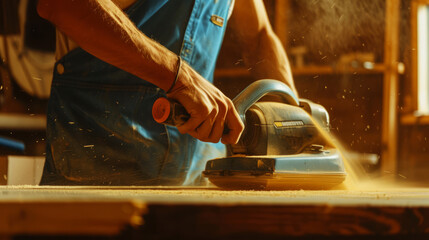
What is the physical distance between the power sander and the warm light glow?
2139 mm

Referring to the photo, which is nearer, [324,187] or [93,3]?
[93,3]

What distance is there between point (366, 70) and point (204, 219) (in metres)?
2.69

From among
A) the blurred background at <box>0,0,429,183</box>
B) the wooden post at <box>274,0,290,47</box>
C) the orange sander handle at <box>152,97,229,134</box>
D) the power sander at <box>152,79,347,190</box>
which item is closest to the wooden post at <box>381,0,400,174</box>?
the blurred background at <box>0,0,429,183</box>

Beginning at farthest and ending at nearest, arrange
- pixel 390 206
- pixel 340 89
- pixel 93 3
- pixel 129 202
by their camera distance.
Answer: pixel 340 89 < pixel 93 3 < pixel 390 206 < pixel 129 202

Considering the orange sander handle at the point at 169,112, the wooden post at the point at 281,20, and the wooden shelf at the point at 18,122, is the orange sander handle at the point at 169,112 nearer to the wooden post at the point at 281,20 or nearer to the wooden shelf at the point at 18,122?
the wooden shelf at the point at 18,122

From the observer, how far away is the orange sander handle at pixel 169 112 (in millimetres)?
1147

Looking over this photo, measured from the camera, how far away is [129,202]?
1.64ft

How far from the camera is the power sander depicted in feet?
3.92

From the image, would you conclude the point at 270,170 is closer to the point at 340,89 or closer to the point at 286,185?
the point at 286,185

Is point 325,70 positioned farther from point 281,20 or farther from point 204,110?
point 204,110

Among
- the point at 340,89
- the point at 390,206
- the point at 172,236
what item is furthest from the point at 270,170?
the point at 340,89

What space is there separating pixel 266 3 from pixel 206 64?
169cm

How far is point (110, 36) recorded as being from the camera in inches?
45.4

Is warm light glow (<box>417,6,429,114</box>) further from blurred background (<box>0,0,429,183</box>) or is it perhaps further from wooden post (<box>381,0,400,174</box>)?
wooden post (<box>381,0,400,174</box>)
